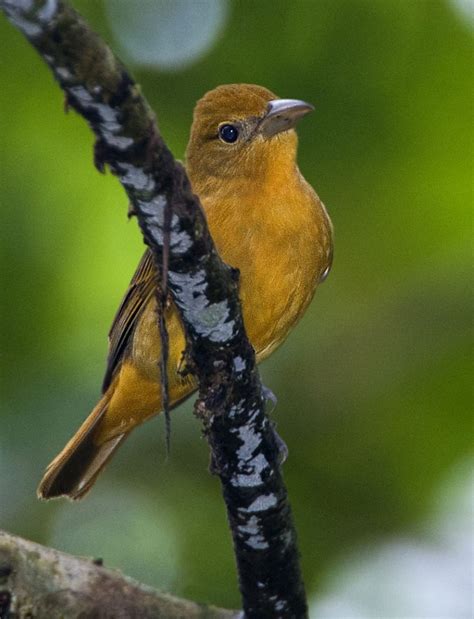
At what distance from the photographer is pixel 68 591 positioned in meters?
3.70

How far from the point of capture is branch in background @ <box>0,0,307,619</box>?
96.9 inches

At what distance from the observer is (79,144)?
6492mm

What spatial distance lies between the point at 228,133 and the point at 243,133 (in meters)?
0.08

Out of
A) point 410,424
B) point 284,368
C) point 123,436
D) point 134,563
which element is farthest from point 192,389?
point 134,563

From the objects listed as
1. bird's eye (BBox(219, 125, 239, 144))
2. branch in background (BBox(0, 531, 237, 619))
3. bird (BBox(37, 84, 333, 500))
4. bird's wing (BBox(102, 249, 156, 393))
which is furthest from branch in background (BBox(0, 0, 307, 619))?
bird's eye (BBox(219, 125, 239, 144))

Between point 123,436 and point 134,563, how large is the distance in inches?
69.5

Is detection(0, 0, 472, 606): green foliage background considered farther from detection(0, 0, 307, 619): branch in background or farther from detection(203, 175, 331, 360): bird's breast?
detection(0, 0, 307, 619): branch in background

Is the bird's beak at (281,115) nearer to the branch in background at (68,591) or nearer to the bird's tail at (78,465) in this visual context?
the bird's tail at (78,465)

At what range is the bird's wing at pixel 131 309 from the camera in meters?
4.59

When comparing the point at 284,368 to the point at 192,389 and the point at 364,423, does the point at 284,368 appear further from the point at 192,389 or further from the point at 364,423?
the point at 192,389

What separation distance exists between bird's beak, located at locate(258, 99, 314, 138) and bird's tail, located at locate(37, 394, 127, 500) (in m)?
1.28

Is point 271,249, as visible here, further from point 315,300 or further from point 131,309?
point 315,300

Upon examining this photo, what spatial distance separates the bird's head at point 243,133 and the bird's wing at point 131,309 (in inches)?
20.7

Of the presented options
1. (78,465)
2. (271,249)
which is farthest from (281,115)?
(78,465)
